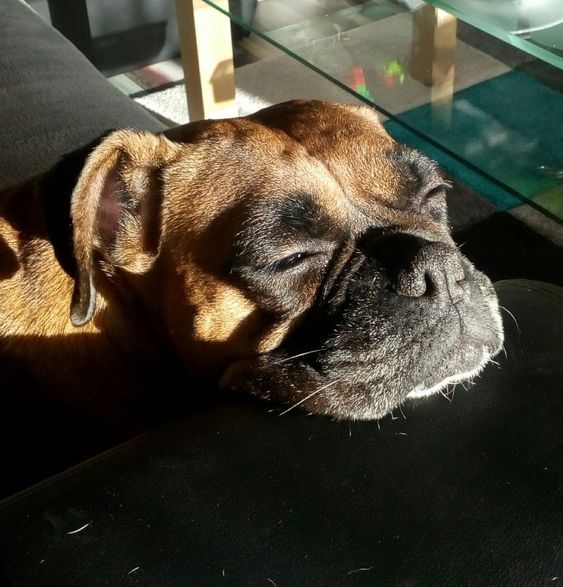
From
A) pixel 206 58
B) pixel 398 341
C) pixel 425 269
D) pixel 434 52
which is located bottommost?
pixel 206 58

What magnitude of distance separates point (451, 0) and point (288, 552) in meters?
1.92

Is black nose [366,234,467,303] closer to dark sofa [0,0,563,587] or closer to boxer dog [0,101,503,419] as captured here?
boxer dog [0,101,503,419]

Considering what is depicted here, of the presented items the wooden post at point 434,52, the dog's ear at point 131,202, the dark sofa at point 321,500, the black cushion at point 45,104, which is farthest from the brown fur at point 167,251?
the wooden post at point 434,52

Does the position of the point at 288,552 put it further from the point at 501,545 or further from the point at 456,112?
the point at 456,112

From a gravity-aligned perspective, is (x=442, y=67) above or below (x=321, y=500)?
below

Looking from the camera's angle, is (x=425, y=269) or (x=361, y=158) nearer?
(x=425, y=269)

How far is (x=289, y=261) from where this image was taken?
4.17 ft

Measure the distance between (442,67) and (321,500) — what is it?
2.13 m

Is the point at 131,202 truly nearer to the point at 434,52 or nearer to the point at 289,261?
the point at 289,261

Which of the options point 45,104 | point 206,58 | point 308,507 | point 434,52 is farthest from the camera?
point 206,58

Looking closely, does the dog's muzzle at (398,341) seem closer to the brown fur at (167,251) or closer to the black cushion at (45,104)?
the brown fur at (167,251)

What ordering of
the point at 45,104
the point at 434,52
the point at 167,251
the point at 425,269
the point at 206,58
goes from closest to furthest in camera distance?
the point at 425,269, the point at 167,251, the point at 45,104, the point at 434,52, the point at 206,58

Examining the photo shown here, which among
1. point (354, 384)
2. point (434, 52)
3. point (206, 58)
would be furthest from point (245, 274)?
point (206, 58)

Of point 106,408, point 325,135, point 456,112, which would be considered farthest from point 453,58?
point 106,408
